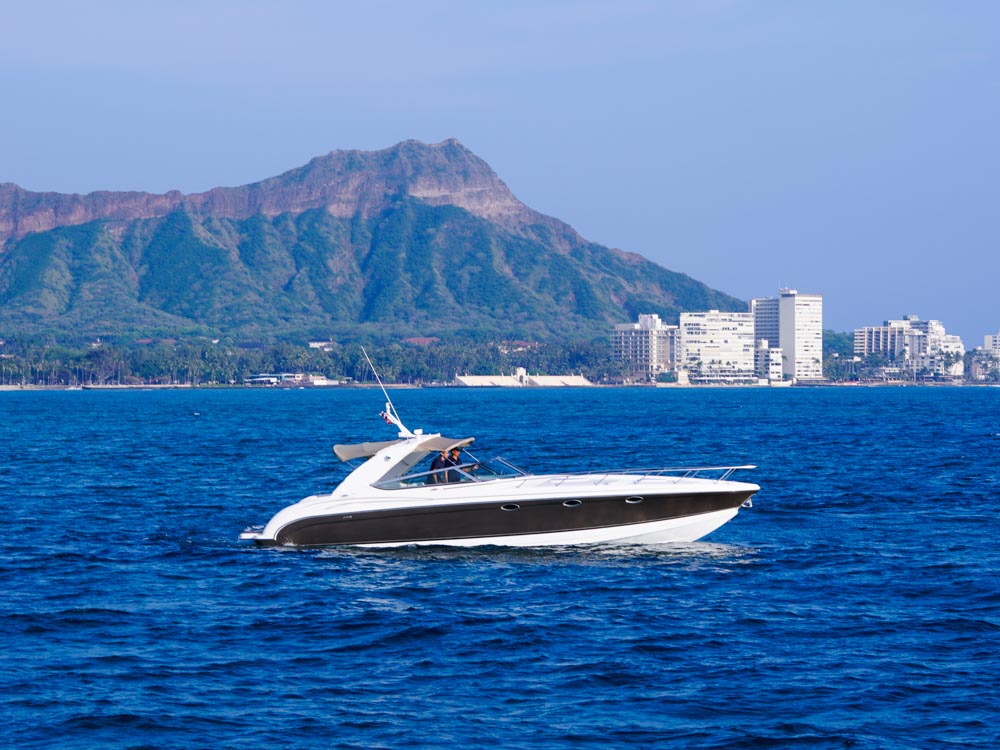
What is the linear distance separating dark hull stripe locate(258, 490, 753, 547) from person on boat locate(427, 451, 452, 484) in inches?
30.4

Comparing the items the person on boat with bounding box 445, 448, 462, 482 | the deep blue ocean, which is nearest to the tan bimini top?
the person on boat with bounding box 445, 448, 462, 482

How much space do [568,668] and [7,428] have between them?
85425 millimetres

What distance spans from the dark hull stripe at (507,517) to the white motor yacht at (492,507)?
0.02 m

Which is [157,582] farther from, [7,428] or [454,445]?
[7,428]

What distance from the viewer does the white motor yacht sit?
25.6 meters

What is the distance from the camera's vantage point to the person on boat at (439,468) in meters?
26.2

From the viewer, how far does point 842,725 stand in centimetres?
1498

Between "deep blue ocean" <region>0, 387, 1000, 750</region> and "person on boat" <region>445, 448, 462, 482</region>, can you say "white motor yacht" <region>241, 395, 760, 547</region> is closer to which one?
"person on boat" <region>445, 448, 462, 482</region>

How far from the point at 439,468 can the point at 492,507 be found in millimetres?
1551

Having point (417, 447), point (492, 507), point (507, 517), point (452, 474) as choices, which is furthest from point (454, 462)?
point (507, 517)

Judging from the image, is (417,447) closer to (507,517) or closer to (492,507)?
(492,507)

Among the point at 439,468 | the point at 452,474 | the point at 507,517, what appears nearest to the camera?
the point at 507,517

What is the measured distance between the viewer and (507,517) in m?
25.6

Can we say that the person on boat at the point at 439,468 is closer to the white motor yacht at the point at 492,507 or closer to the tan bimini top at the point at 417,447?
the white motor yacht at the point at 492,507
